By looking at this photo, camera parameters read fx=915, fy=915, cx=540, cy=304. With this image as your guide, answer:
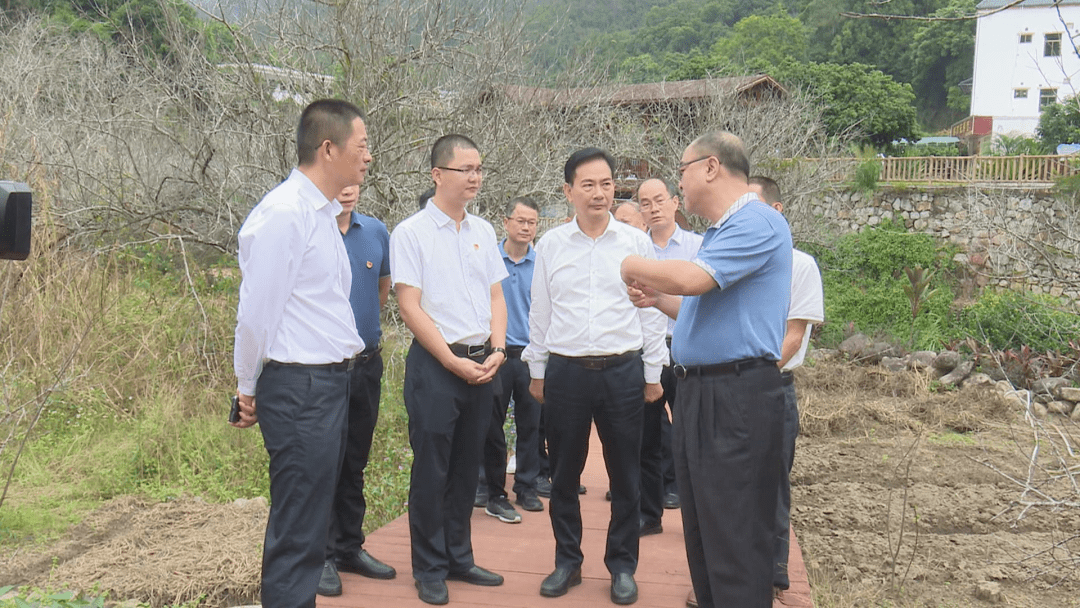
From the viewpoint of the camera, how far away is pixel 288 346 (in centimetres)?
294

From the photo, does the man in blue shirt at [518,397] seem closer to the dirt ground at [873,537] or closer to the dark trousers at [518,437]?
the dark trousers at [518,437]

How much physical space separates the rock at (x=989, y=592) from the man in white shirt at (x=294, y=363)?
3.56 metres

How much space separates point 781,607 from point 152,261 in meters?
7.78

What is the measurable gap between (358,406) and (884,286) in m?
17.8

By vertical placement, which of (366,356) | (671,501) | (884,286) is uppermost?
(884,286)

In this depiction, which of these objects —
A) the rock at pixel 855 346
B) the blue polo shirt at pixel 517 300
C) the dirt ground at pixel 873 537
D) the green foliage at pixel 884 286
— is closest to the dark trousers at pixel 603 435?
the dirt ground at pixel 873 537

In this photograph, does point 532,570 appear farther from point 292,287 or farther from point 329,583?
point 292,287

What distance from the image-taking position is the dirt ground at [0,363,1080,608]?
418 centimetres

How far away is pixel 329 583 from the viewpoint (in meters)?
3.78

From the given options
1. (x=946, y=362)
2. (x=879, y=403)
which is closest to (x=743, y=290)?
(x=879, y=403)

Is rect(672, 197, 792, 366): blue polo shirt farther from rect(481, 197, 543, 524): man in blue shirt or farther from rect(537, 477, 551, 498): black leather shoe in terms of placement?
rect(537, 477, 551, 498): black leather shoe

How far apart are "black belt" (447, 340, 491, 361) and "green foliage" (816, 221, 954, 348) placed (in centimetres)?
1230

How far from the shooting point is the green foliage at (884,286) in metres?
16.1

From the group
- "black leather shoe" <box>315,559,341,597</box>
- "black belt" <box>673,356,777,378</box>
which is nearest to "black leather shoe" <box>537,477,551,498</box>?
"black leather shoe" <box>315,559,341,597</box>
